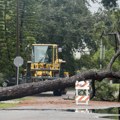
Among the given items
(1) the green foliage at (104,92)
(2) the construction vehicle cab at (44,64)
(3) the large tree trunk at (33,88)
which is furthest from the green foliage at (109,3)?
(2) the construction vehicle cab at (44,64)

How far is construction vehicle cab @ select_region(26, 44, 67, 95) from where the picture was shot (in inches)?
1441

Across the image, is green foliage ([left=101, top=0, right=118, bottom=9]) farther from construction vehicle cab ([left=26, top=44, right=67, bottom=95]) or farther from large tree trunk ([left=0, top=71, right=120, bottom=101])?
construction vehicle cab ([left=26, top=44, right=67, bottom=95])

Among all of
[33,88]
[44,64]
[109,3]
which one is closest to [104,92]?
[44,64]

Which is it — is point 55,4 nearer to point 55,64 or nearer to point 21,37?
point 21,37

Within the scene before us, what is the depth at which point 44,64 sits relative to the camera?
1468 inches

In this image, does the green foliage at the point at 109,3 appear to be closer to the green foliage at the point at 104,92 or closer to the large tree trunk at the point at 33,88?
the large tree trunk at the point at 33,88

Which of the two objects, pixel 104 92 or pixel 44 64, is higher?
pixel 44 64

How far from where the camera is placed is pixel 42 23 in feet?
184

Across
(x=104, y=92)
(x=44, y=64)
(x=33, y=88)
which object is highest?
(x=33, y=88)

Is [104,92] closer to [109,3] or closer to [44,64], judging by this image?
[44,64]

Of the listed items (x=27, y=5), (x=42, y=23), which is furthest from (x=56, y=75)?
(x=42, y=23)

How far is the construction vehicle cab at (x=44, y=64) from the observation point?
36594 millimetres

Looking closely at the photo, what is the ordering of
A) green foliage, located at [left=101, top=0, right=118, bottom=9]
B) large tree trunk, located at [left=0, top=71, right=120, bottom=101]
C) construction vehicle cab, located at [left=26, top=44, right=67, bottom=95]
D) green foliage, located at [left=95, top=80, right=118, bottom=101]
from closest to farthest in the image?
large tree trunk, located at [left=0, top=71, right=120, bottom=101] < green foliage, located at [left=101, top=0, right=118, bottom=9] < green foliage, located at [left=95, top=80, right=118, bottom=101] < construction vehicle cab, located at [left=26, top=44, right=67, bottom=95]

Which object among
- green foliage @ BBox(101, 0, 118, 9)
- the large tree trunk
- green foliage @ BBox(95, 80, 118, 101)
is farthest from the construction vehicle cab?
the large tree trunk
